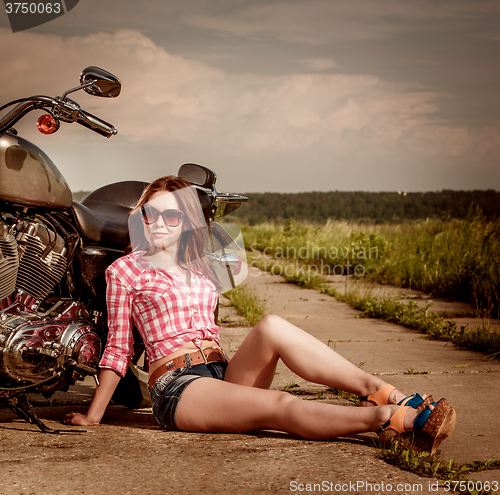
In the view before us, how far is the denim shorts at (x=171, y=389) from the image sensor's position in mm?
2234

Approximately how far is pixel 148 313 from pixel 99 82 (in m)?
1.02

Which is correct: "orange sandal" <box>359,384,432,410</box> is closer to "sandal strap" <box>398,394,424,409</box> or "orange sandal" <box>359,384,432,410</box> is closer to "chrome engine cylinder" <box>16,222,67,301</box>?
"sandal strap" <box>398,394,424,409</box>

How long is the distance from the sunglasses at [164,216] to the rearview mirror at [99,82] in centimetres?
53

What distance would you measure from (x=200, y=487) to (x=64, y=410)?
4.21 ft

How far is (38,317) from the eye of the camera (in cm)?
233

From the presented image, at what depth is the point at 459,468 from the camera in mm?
1878

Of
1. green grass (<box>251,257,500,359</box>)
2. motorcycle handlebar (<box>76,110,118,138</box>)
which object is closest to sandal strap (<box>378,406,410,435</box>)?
motorcycle handlebar (<box>76,110,118,138</box>)

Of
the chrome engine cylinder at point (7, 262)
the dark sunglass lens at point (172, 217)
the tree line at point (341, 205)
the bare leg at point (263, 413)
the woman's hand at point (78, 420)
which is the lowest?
the woman's hand at point (78, 420)

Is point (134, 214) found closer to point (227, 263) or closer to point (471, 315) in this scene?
point (227, 263)

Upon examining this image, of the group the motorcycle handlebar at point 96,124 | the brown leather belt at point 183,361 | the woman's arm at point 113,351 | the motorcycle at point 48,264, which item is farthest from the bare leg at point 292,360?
the motorcycle handlebar at point 96,124

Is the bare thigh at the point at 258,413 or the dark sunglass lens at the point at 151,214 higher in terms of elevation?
A: the dark sunglass lens at the point at 151,214

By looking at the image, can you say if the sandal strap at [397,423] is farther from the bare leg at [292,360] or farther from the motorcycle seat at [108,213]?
the motorcycle seat at [108,213]

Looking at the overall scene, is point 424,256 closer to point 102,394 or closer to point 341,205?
point 102,394

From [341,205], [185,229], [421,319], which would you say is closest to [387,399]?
[185,229]
